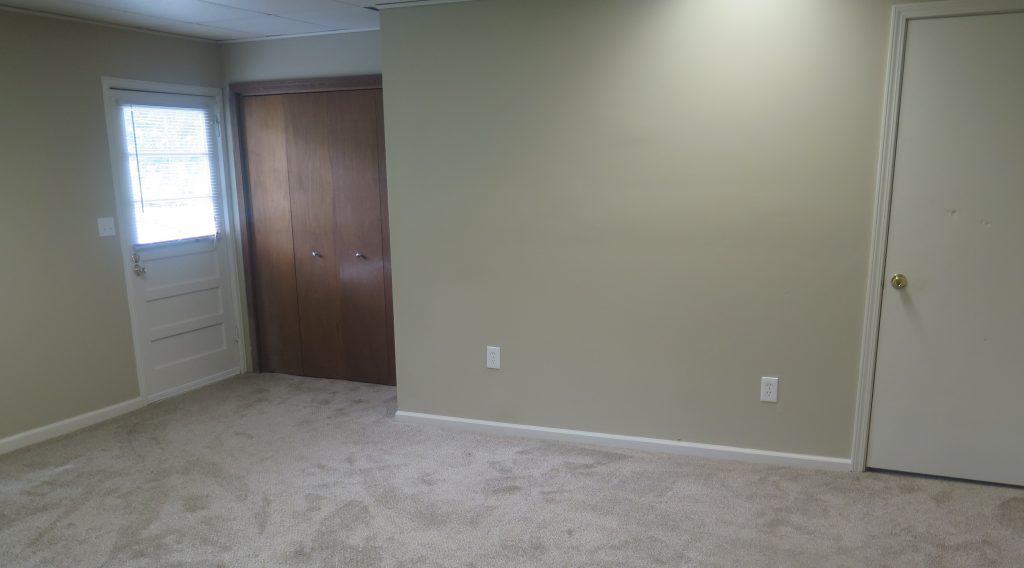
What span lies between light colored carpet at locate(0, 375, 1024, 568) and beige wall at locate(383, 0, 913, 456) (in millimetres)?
319

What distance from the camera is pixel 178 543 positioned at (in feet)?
8.45

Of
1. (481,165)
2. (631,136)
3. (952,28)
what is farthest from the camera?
(481,165)

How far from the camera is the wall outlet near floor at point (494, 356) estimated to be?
352 cm

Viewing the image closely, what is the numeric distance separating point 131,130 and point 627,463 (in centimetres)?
336

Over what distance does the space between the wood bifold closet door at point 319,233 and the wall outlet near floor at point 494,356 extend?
103 cm

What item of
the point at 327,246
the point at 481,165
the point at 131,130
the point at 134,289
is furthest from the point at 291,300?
the point at 481,165

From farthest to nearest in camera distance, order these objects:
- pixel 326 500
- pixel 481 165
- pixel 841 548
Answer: pixel 481 165 → pixel 326 500 → pixel 841 548

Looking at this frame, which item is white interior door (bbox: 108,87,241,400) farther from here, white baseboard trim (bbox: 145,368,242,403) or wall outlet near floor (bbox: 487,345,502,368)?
wall outlet near floor (bbox: 487,345,502,368)

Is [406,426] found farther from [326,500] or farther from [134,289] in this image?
[134,289]

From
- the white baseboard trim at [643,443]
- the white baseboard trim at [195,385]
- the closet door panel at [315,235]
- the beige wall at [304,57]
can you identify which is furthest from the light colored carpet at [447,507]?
the beige wall at [304,57]

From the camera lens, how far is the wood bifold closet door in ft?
13.7

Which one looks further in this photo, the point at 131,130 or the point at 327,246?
the point at 327,246

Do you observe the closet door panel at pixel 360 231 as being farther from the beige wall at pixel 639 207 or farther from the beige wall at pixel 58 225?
the beige wall at pixel 58 225

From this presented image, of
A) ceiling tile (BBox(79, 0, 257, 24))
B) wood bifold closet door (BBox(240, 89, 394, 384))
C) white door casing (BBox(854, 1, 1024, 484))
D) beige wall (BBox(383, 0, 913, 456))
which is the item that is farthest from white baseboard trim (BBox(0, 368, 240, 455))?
white door casing (BBox(854, 1, 1024, 484))
